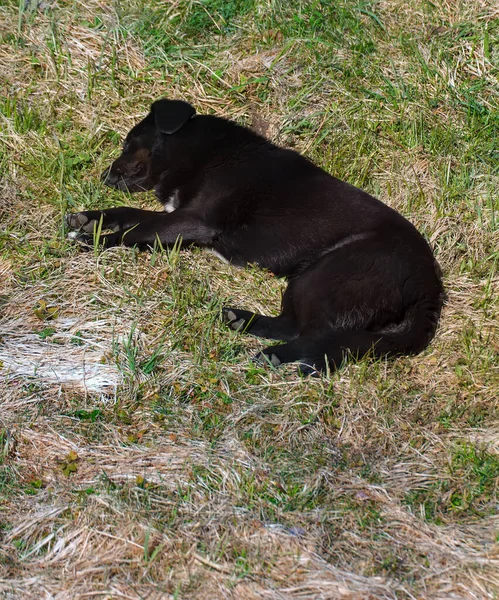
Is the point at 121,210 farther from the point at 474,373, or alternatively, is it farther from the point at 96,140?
the point at 474,373

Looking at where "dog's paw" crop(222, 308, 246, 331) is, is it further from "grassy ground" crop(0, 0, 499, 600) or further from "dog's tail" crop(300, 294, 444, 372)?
"dog's tail" crop(300, 294, 444, 372)

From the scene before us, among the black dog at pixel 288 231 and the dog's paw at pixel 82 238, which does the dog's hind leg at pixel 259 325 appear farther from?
the dog's paw at pixel 82 238

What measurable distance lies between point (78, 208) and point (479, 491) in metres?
2.91

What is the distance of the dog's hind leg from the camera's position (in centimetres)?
395

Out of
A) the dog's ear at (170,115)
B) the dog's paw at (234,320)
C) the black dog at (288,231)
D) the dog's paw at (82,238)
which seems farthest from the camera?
the dog's ear at (170,115)

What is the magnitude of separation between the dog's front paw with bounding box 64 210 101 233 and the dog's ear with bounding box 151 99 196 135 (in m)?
0.68

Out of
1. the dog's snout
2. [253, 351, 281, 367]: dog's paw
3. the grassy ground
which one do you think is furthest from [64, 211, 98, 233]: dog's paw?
[253, 351, 281, 367]: dog's paw

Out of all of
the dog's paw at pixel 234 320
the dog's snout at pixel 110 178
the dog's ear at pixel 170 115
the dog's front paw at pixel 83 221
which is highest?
the dog's ear at pixel 170 115

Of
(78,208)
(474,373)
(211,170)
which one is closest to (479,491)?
(474,373)

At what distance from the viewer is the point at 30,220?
4.56 metres

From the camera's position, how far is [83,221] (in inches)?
176

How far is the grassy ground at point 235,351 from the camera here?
2658mm

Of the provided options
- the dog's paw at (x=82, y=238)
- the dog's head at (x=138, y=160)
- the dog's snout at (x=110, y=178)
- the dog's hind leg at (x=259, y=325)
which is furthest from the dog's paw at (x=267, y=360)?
the dog's snout at (x=110, y=178)

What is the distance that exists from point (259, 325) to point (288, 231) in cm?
60
